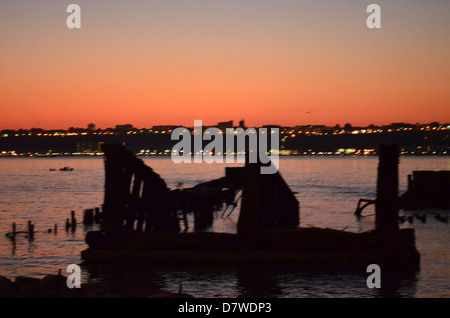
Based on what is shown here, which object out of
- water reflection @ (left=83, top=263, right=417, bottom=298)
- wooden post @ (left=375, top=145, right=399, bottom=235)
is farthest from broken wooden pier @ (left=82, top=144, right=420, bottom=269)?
water reflection @ (left=83, top=263, right=417, bottom=298)

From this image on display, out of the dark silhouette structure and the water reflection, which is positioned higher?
the dark silhouette structure

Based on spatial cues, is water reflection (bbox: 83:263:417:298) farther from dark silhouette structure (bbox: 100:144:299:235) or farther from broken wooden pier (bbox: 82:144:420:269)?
dark silhouette structure (bbox: 100:144:299:235)

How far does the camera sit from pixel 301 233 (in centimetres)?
1498

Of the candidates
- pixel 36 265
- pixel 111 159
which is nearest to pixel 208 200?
pixel 36 265

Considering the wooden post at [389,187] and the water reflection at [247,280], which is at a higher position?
the wooden post at [389,187]

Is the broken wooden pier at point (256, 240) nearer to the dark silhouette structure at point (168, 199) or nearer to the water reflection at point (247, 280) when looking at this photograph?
the dark silhouette structure at point (168, 199)

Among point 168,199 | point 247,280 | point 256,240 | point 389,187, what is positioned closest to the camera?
point 256,240

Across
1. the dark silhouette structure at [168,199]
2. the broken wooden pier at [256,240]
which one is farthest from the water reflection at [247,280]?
the dark silhouette structure at [168,199]

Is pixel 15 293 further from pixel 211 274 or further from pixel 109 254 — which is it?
pixel 211 274

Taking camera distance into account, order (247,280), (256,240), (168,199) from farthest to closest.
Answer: (168,199) < (247,280) < (256,240)

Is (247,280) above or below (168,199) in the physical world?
below

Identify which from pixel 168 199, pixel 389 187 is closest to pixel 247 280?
pixel 389 187

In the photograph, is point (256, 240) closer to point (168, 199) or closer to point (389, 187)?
point (389, 187)
